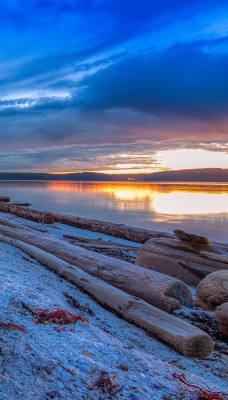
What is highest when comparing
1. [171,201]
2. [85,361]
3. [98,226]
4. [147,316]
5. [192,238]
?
[192,238]

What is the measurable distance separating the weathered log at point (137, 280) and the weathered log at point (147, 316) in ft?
1.34

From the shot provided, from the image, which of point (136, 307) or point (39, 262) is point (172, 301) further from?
point (39, 262)

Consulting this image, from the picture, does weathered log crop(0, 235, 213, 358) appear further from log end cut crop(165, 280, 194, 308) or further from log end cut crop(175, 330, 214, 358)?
log end cut crop(165, 280, 194, 308)

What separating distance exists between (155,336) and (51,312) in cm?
113

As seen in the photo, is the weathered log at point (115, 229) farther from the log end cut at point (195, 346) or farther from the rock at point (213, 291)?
the log end cut at point (195, 346)

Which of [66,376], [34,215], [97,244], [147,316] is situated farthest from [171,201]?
[66,376]

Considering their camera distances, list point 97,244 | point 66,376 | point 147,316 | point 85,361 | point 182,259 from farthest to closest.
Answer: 1. point 97,244
2. point 182,259
3. point 147,316
4. point 85,361
5. point 66,376

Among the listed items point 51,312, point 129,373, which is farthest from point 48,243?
point 129,373

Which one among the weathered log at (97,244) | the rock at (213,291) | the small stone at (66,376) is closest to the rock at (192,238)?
the rock at (213,291)

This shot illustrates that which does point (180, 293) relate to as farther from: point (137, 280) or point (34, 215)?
point (34, 215)

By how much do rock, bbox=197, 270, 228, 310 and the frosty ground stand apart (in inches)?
49.4

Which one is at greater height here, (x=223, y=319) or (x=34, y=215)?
(x=34, y=215)

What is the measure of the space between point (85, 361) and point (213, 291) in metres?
2.99

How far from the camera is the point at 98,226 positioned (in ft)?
44.5
